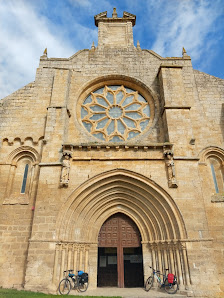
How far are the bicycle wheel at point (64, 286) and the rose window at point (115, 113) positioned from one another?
5198 millimetres

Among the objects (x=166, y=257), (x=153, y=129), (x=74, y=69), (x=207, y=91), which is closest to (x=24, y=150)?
(x=74, y=69)

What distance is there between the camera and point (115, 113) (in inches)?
394

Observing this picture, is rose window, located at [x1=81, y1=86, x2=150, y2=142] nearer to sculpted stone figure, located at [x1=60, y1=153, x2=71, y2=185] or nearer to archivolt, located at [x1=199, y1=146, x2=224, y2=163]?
sculpted stone figure, located at [x1=60, y1=153, x2=71, y2=185]

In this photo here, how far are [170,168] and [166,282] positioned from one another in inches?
138

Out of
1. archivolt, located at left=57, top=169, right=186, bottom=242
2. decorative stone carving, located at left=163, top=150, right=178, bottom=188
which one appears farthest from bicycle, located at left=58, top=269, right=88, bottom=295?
decorative stone carving, located at left=163, top=150, right=178, bottom=188

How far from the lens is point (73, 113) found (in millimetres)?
9500

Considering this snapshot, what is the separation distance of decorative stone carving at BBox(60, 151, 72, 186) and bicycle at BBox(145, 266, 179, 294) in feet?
13.3

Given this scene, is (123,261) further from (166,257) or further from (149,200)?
(149,200)

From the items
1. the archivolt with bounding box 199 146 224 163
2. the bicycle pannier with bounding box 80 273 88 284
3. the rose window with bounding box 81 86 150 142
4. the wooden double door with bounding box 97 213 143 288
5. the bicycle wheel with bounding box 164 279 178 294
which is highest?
the rose window with bounding box 81 86 150 142

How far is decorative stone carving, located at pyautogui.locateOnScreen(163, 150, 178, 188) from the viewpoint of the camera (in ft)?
24.4

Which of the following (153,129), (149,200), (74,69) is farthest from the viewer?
(74,69)

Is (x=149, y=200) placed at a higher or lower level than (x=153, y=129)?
lower

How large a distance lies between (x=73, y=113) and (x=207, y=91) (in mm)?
5858

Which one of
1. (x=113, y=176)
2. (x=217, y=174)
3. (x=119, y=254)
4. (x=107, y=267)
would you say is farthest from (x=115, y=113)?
(x=107, y=267)
